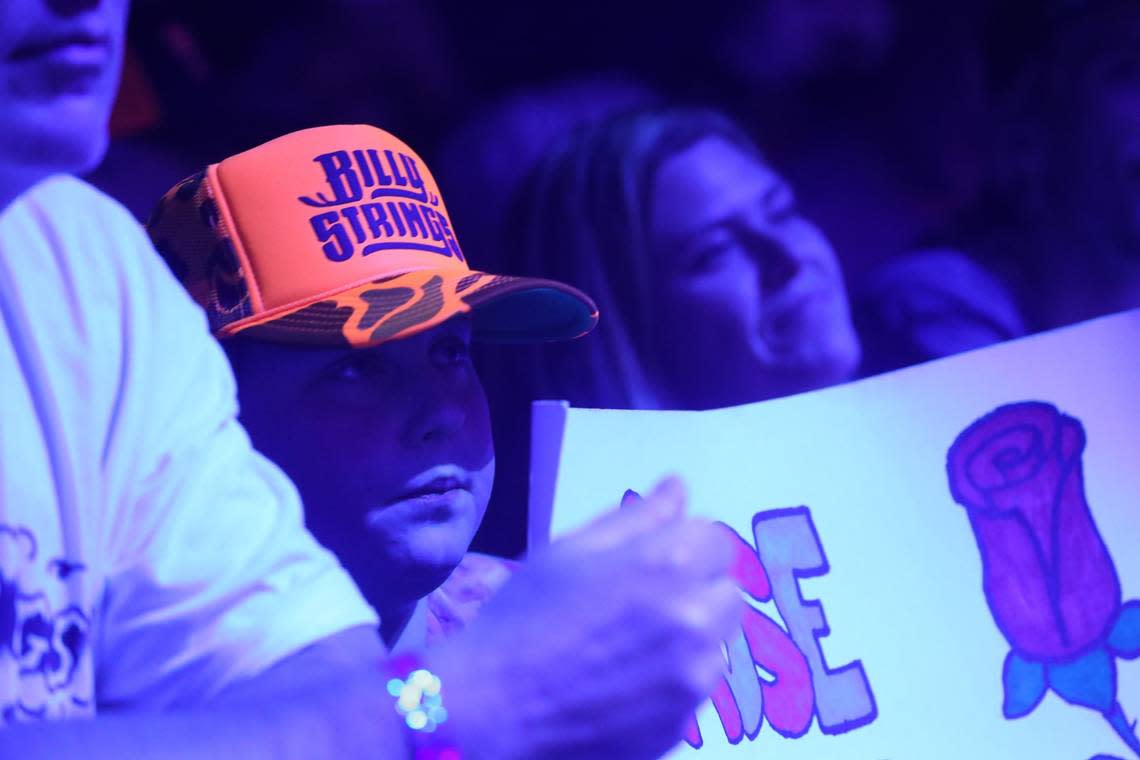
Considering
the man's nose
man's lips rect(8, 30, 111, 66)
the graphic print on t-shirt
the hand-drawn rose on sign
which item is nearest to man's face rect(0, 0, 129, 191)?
man's lips rect(8, 30, 111, 66)

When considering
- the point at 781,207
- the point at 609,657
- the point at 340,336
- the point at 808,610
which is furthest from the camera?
the point at 781,207

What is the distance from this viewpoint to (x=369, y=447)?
2.21 ft

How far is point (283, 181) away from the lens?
0.67m

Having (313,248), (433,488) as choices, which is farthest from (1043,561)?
(313,248)

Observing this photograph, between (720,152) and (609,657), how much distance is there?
3.06 feet

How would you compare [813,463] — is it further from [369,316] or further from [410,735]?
[410,735]

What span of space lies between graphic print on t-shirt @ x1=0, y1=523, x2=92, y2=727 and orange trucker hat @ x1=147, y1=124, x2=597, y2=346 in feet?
0.77

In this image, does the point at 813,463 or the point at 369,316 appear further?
the point at 813,463

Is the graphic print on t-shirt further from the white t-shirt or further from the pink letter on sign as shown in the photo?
the pink letter on sign

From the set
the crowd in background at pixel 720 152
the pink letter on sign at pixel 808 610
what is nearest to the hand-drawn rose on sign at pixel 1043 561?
the pink letter on sign at pixel 808 610

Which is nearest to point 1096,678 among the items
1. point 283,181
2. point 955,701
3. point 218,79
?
point 955,701

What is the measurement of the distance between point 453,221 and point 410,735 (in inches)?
26.1

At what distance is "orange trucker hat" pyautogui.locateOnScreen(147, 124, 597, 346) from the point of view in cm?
64

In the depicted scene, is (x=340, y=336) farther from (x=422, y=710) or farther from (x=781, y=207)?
(x=781, y=207)
